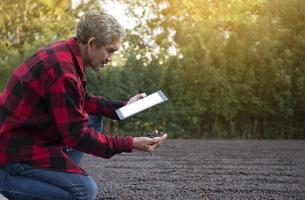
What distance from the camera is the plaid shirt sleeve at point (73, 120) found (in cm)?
256

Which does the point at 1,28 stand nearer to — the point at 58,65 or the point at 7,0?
the point at 7,0

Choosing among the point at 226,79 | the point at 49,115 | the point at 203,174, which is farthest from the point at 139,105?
the point at 226,79

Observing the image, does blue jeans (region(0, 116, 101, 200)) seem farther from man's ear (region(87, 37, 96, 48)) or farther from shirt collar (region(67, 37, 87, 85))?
man's ear (region(87, 37, 96, 48))

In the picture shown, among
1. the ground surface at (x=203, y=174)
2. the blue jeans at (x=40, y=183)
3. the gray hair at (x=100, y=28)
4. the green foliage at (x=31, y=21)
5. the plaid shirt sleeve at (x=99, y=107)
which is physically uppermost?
the green foliage at (x=31, y=21)

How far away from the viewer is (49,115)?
266 cm

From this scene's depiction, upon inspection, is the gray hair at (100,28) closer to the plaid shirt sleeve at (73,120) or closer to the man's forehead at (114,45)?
the man's forehead at (114,45)

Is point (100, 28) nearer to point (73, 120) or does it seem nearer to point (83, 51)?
point (83, 51)

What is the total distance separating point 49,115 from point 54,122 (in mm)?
47

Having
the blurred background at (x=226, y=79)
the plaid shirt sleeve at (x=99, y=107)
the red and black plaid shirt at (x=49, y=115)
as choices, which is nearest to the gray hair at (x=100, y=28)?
the red and black plaid shirt at (x=49, y=115)

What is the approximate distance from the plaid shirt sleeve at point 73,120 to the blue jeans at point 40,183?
0.59ft

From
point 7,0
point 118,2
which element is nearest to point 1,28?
point 7,0

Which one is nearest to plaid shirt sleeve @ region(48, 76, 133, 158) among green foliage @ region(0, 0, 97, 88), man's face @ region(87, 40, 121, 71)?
man's face @ region(87, 40, 121, 71)

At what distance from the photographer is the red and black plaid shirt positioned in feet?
8.46

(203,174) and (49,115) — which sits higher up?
(49,115)
